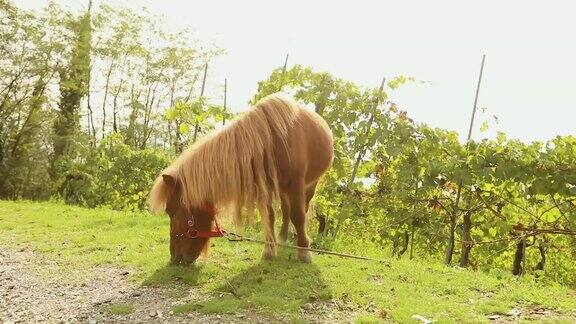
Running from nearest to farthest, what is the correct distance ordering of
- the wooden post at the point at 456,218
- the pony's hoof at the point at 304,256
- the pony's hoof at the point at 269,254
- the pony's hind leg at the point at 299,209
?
the pony's hind leg at the point at 299,209, the pony's hoof at the point at 304,256, the pony's hoof at the point at 269,254, the wooden post at the point at 456,218

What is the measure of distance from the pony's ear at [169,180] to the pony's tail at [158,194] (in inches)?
1.3

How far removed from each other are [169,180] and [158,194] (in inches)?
7.6

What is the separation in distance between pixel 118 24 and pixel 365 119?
70.2 ft

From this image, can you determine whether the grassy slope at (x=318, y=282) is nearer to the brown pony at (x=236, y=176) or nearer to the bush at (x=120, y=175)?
the brown pony at (x=236, y=176)

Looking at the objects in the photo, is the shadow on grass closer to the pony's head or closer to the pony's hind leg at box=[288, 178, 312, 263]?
the pony's hind leg at box=[288, 178, 312, 263]

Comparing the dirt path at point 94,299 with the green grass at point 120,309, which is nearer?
the dirt path at point 94,299

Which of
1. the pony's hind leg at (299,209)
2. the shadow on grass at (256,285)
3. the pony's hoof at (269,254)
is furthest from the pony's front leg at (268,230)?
the pony's hind leg at (299,209)

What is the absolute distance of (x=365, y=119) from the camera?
8.17m

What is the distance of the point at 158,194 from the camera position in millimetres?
4613

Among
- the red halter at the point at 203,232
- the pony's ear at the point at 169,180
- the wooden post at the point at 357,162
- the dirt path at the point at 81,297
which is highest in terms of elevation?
the wooden post at the point at 357,162

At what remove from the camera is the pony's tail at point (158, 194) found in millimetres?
4598

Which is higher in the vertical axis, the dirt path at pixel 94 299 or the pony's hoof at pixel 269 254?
the pony's hoof at pixel 269 254

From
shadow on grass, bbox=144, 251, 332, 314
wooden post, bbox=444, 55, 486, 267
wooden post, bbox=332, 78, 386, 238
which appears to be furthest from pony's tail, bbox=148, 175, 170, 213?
wooden post, bbox=444, 55, 486, 267

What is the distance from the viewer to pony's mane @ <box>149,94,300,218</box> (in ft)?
14.8
